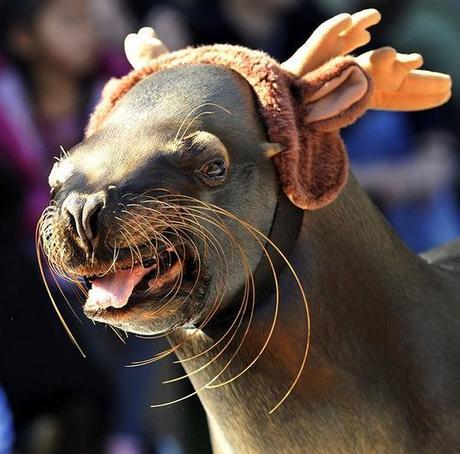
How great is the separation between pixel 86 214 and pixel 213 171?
329 millimetres

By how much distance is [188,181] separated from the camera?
2980 millimetres

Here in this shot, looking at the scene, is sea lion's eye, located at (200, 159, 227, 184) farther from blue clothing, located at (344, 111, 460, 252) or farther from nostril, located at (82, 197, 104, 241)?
blue clothing, located at (344, 111, 460, 252)

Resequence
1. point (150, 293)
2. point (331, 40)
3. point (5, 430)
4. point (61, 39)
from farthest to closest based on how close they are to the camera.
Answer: point (61, 39)
point (5, 430)
point (331, 40)
point (150, 293)

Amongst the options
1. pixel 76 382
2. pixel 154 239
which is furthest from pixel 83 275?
pixel 76 382

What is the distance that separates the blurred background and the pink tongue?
2239mm

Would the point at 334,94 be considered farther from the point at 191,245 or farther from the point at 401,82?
the point at 191,245

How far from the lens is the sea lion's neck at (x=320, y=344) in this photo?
3.12 metres

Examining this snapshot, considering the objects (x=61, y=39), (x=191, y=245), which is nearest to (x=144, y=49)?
(x=191, y=245)

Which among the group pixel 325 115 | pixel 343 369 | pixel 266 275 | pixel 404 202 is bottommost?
pixel 404 202

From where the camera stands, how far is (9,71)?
19.2 feet

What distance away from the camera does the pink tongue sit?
2900mm

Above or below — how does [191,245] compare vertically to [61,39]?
above

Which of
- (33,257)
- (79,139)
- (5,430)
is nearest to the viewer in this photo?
(5,430)

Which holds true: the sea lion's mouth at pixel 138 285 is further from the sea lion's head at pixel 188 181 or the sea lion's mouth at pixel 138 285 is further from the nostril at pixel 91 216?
the nostril at pixel 91 216
